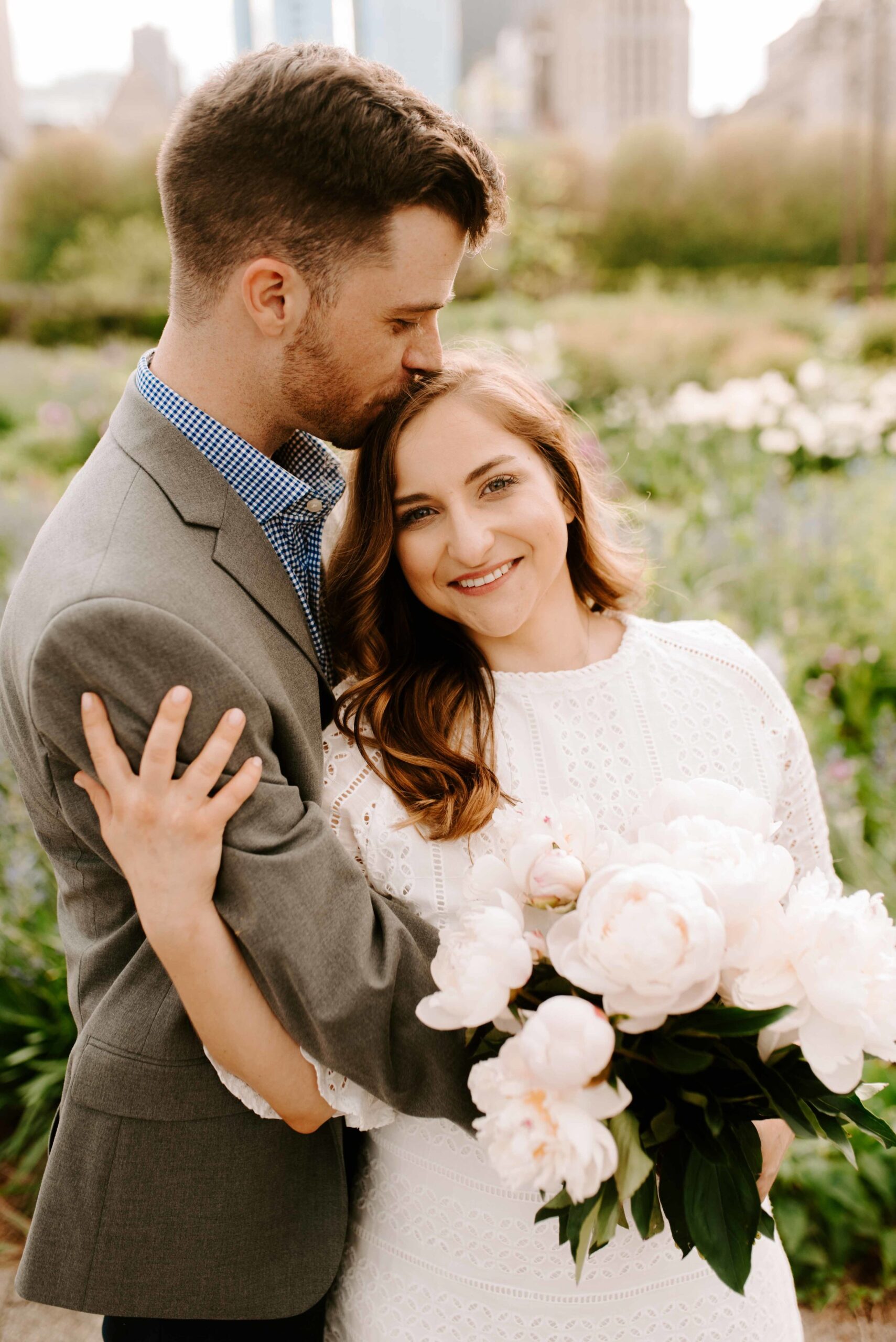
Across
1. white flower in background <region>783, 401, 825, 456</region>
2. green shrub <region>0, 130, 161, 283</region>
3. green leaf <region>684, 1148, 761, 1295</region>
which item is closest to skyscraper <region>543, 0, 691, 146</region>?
green shrub <region>0, 130, 161, 283</region>

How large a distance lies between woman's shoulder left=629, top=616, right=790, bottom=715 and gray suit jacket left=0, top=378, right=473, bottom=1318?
790mm

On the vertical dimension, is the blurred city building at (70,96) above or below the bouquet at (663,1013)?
above

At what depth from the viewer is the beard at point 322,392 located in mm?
1697

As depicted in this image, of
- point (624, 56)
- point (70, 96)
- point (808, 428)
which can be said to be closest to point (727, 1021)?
point (808, 428)

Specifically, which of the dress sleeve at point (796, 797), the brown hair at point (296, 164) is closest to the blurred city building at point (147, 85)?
the brown hair at point (296, 164)

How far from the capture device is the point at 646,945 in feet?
3.50

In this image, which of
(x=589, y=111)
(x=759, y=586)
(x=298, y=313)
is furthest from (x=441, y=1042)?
(x=589, y=111)

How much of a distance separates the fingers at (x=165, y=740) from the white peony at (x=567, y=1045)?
0.57 m

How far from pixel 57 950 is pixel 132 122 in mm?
33416

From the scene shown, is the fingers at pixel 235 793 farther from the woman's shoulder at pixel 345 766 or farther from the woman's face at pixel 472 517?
the woman's face at pixel 472 517

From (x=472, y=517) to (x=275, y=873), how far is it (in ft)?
2.74

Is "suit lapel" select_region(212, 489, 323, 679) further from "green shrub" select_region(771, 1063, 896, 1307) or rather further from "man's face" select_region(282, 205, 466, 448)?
"green shrub" select_region(771, 1063, 896, 1307)

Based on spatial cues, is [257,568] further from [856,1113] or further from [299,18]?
[299,18]

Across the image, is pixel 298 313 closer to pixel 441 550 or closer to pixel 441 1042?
pixel 441 550
